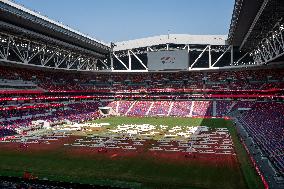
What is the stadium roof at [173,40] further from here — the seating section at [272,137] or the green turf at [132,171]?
the green turf at [132,171]

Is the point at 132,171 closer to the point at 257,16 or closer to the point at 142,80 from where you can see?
the point at 257,16

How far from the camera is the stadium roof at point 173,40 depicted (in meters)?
66.9

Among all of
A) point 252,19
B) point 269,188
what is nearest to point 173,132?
point 252,19

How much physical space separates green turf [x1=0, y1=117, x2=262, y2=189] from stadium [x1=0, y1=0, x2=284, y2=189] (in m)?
0.09

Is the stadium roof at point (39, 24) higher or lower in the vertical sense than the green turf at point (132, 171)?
higher

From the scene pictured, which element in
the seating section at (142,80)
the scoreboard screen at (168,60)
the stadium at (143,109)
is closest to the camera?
the stadium at (143,109)

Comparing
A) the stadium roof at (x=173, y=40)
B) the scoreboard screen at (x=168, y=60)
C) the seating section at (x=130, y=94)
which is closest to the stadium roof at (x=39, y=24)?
the stadium roof at (x=173, y=40)

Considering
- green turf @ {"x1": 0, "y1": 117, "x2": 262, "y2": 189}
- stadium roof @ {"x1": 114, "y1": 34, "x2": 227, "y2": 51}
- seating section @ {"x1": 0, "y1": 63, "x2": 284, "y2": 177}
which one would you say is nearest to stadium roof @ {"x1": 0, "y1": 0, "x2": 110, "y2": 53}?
stadium roof @ {"x1": 114, "y1": 34, "x2": 227, "y2": 51}

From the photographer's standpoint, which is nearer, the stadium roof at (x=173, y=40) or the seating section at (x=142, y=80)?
the seating section at (x=142, y=80)

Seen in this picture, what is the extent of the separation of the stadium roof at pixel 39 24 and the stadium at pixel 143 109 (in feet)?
0.60

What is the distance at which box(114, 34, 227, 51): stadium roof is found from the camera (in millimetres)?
66938

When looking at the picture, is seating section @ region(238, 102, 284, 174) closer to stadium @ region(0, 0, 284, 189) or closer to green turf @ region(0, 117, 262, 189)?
stadium @ region(0, 0, 284, 189)

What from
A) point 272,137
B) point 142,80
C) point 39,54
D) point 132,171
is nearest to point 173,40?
point 142,80

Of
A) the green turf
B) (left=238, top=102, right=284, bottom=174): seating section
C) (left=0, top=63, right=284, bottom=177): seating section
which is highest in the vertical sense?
(left=0, top=63, right=284, bottom=177): seating section
